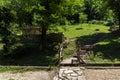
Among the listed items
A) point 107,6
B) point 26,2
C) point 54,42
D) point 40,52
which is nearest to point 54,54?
point 40,52

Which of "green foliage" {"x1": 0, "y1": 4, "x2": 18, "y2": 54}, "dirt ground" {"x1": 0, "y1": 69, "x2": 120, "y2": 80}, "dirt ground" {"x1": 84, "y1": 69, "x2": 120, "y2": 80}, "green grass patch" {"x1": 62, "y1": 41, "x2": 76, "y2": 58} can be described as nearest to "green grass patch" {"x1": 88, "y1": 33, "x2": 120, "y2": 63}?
"green grass patch" {"x1": 62, "y1": 41, "x2": 76, "y2": 58}

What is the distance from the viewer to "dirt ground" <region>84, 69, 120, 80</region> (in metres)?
14.7

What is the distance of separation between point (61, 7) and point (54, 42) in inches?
214

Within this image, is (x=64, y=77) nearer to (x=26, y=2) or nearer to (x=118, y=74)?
(x=118, y=74)

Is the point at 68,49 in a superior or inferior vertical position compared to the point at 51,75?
inferior

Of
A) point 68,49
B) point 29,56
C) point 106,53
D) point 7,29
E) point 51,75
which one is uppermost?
point 51,75

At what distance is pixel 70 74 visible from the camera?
1510 cm

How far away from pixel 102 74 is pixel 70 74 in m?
1.69

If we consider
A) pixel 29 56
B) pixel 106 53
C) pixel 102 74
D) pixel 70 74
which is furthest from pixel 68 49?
pixel 70 74

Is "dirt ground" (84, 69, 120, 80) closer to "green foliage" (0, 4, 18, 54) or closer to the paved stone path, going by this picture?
the paved stone path

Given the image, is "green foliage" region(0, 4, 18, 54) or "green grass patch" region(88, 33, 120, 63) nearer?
"green grass patch" region(88, 33, 120, 63)

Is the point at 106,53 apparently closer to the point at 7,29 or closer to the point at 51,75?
the point at 7,29

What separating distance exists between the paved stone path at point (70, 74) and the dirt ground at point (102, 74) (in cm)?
33

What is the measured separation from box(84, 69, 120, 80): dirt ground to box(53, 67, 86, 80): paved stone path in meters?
0.33
